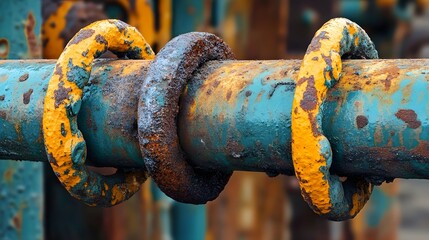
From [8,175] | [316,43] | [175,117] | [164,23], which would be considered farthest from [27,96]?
[164,23]

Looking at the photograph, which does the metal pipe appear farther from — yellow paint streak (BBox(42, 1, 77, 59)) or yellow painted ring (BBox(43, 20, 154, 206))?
yellow paint streak (BBox(42, 1, 77, 59))

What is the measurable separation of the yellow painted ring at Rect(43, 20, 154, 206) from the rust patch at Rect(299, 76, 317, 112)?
9.3 inches

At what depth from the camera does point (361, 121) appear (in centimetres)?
67

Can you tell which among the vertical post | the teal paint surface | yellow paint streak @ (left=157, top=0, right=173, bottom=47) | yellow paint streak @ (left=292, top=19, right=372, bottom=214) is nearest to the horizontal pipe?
yellow paint streak @ (left=292, top=19, right=372, bottom=214)

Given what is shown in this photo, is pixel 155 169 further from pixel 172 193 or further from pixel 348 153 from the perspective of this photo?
pixel 348 153

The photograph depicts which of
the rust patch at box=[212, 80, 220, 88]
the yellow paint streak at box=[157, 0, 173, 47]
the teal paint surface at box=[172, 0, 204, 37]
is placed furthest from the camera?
the teal paint surface at box=[172, 0, 204, 37]

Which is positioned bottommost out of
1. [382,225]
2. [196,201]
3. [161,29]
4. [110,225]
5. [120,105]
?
[382,225]

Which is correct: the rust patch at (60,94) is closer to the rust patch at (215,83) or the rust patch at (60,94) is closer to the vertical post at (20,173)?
the rust patch at (215,83)

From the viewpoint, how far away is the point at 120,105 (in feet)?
2.54

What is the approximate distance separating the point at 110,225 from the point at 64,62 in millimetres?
968

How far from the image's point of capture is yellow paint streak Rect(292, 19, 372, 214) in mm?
659

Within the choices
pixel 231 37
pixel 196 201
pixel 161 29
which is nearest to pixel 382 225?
pixel 231 37

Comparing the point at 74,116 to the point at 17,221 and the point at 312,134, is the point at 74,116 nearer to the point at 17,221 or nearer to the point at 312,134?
the point at 312,134

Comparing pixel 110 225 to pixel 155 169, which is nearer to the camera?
pixel 155 169
